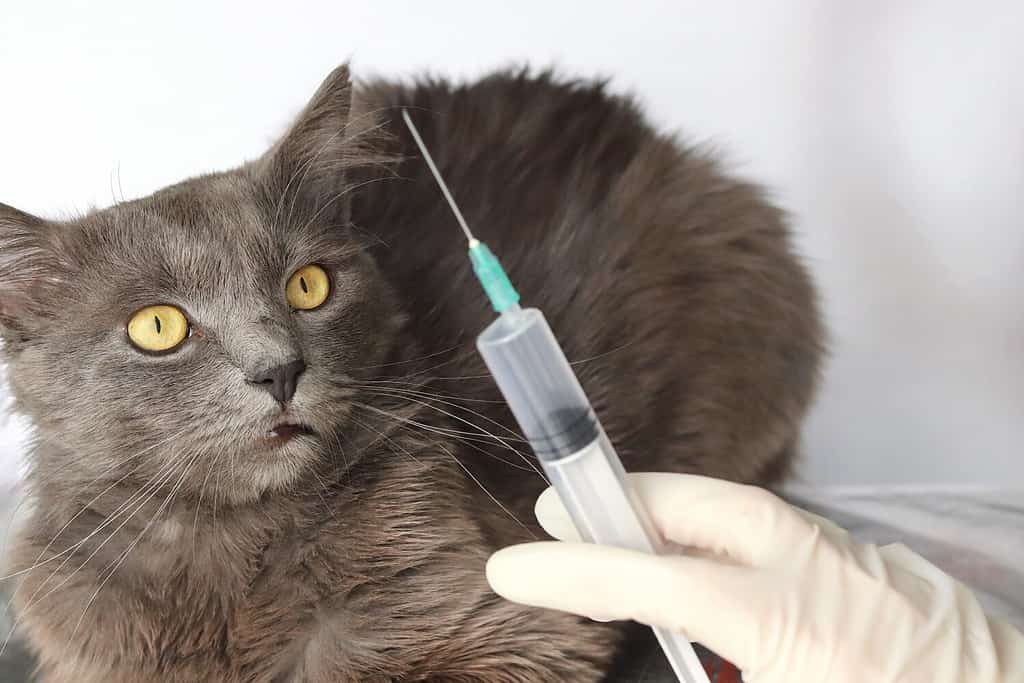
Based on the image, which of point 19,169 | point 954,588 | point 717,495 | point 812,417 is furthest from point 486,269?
point 812,417

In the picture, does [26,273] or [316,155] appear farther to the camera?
[316,155]

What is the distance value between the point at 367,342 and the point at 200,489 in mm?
241

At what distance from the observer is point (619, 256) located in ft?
4.51

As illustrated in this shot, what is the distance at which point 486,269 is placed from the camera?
2.55ft

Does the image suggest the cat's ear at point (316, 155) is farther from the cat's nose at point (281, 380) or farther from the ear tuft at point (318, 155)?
the cat's nose at point (281, 380)

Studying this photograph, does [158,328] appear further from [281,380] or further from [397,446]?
[397,446]

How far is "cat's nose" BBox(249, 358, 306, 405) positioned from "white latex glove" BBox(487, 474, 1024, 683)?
26 cm

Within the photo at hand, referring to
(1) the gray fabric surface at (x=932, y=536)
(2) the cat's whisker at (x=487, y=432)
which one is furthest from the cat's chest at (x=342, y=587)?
(1) the gray fabric surface at (x=932, y=536)

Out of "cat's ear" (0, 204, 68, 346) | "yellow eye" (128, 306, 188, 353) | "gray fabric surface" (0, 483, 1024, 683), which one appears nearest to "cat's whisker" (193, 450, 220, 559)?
"yellow eye" (128, 306, 188, 353)

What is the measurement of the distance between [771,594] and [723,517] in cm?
8

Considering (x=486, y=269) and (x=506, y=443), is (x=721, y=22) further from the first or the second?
(x=486, y=269)

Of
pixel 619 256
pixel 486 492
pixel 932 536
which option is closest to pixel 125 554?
pixel 486 492

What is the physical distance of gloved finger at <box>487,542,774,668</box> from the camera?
32.2 inches

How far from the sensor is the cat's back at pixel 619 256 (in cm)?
134
